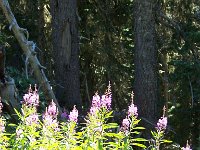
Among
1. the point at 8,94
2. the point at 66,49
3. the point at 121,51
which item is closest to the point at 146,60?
the point at 66,49

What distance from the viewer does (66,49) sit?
11938 millimetres

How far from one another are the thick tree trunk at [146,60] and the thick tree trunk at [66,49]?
1437mm

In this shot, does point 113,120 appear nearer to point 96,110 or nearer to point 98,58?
point 98,58

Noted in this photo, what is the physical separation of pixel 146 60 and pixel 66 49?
1.88 metres

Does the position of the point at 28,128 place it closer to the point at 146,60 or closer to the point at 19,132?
the point at 19,132

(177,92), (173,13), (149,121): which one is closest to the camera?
(149,121)

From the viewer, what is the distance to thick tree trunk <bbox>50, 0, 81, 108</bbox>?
38.9 feet

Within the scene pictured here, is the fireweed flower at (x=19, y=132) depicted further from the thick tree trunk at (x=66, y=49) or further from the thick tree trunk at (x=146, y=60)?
the thick tree trunk at (x=146, y=60)

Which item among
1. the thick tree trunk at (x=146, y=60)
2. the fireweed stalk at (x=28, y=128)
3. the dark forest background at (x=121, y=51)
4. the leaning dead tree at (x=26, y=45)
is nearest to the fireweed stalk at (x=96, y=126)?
the fireweed stalk at (x=28, y=128)

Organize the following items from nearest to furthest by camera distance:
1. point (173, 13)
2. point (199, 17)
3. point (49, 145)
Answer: point (49, 145)
point (199, 17)
point (173, 13)

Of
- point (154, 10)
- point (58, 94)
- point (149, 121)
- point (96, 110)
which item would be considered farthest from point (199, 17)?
point (96, 110)

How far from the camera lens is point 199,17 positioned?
12.9m

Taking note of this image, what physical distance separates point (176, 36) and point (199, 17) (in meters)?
0.76

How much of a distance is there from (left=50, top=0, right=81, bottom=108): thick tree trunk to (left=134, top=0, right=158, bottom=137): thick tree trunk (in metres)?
1.44
